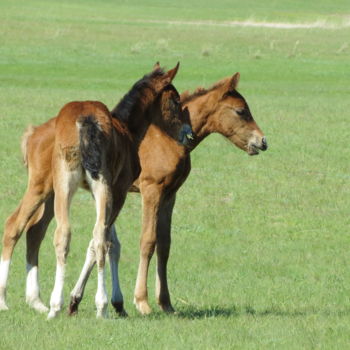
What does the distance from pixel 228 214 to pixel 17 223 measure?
6.29 metres

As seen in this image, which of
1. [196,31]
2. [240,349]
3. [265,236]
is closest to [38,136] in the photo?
[240,349]

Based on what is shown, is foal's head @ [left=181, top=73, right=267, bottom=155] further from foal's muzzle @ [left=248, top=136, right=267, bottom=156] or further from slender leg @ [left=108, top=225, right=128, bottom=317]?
slender leg @ [left=108, top=225, right=128, bottom=317]

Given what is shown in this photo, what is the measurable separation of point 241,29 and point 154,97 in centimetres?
5343

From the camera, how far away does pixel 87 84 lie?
34219 millimetres

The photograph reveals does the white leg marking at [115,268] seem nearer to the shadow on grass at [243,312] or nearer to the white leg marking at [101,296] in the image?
the shadow on grass at [243,312]

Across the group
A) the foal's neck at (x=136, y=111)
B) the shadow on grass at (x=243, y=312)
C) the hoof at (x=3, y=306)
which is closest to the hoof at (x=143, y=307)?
the shadow on grass at (x=243, y=312)

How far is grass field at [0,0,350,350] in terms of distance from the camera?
7.82 m

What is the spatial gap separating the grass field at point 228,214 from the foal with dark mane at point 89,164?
448 millimetres

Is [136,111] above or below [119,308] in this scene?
above

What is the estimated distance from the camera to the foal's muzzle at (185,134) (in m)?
9.83

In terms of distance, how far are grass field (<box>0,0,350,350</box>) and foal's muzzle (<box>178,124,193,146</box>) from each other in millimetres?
1512

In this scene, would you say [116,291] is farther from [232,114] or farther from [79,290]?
[232,114]

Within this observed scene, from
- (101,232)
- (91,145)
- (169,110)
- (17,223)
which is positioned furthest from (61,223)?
(169,110)

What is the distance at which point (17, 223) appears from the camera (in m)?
8.95
